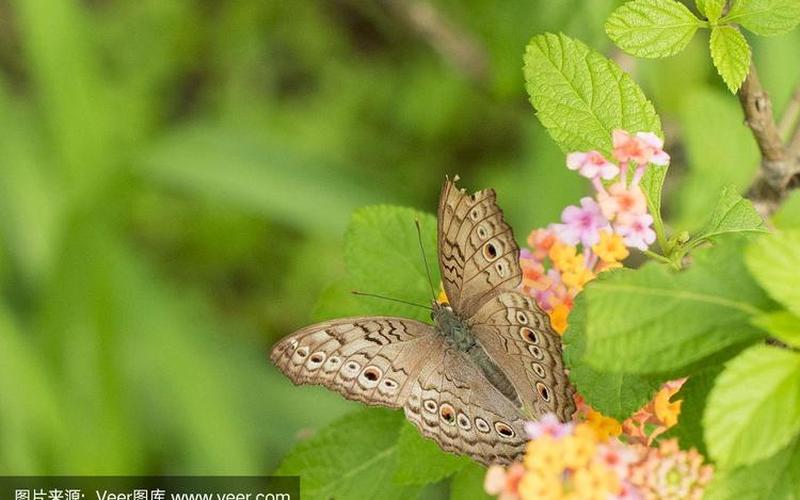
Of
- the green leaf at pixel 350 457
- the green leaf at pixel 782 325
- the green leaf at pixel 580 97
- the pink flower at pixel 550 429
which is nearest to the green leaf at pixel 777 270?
the green leaf at pixel 782 325

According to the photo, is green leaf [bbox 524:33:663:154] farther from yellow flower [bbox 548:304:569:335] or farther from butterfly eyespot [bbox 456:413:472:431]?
butterfly eyespot [bbox 456:413:472:431]

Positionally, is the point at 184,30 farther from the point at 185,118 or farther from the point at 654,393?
the point at 654,393

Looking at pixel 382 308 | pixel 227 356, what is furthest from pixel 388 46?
pixel 382 308

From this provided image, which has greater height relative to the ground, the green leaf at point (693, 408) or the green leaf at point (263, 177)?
the green leaf at point (263, 177)

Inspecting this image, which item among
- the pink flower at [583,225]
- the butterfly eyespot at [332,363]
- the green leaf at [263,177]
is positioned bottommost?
the butterfly eyespot at [332,363]

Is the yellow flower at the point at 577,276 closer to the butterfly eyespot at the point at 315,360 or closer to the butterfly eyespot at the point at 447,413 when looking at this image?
the butterfly eyespot at the point at 447,413

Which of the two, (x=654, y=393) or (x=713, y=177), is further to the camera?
(x=713, y=177)
